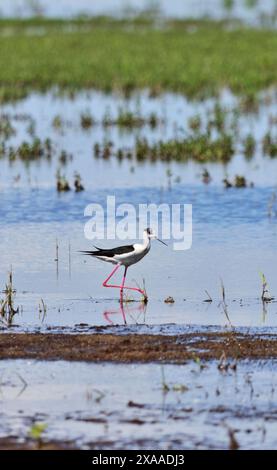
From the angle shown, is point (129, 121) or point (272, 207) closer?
point (272, 207)

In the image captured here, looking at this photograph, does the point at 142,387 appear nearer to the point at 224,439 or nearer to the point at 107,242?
the point at 224,439

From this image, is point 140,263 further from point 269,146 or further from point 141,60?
point 141,60

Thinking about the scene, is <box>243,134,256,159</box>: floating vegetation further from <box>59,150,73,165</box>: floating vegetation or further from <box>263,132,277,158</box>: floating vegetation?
<box>59,150,73,165</box>: floating vegetation

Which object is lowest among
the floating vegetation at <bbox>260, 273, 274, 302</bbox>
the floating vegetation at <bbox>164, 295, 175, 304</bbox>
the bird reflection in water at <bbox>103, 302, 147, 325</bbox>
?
the bird reflection in water at <bbox>103, 302, 147, 325</bbox>

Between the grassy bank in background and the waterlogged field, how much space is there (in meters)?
0.10

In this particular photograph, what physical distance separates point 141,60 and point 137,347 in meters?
25.3

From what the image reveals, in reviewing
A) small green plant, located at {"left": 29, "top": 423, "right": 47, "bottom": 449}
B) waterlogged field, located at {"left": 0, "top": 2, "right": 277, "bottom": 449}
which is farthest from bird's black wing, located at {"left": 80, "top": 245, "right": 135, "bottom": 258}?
small green plant, located at {"left": 29, "top": 423, "right": 47, "bottom": 449}

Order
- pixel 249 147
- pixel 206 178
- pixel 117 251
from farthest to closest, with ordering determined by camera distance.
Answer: pixel 249 147 → pixel 206 178 → pixel 117 251

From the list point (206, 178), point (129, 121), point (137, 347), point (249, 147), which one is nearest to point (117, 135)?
point (129, 121)

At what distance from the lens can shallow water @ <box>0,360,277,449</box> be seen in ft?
24.4

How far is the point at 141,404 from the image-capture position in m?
8.08

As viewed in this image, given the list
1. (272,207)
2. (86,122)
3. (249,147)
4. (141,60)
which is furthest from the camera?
(141,60)

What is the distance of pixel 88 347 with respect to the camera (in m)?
9.32

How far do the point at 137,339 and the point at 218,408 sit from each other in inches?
65.2
